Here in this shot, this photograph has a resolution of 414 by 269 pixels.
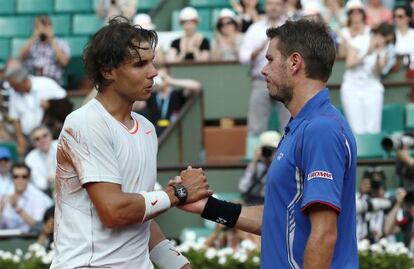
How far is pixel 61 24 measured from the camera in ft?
58.5

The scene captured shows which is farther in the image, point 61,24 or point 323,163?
point 61,24

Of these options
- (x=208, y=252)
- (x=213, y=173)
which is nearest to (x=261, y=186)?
(x=213, y=173)

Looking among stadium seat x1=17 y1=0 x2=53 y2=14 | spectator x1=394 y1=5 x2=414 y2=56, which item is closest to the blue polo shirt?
spectator x1=394 y1=5 x2=414 y2=56

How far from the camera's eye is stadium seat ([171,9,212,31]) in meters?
16.5

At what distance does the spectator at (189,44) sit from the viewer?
1484 centimetres

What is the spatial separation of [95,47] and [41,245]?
6106 millimetres

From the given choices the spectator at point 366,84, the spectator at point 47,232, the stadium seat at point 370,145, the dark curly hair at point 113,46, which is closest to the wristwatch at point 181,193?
the dark curly hair at point 113,46

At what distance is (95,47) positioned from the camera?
5.66m

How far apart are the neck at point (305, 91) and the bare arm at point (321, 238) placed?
49 centimetres

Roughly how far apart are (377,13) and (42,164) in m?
4.67

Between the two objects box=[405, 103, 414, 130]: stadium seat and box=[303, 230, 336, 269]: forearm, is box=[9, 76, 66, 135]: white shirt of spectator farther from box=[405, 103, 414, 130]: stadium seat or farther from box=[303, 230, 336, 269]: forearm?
box=[303, 230, 336, 269]: forearm

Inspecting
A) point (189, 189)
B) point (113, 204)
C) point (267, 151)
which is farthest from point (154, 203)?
point (267, 151)

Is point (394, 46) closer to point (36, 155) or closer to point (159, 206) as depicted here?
point (36, 155)

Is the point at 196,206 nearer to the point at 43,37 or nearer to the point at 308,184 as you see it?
the point at 308,184
